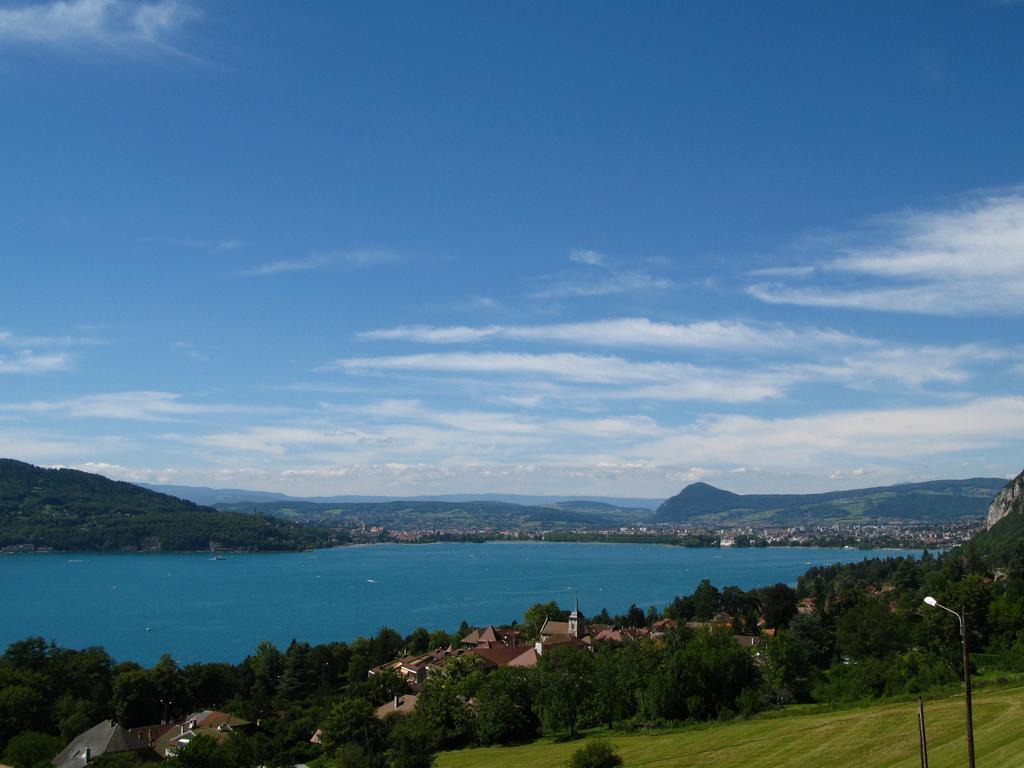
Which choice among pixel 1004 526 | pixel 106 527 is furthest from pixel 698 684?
pixel 106 527

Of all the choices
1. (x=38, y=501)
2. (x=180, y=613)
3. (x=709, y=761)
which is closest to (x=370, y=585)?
(x=180, y=613)

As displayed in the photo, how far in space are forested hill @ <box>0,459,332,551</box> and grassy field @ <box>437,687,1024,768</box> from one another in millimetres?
164827

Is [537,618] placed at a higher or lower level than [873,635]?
lower

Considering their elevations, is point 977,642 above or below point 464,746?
above

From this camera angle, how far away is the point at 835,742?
2041 cm

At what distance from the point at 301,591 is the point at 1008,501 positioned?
303ft

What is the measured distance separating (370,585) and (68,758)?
81032 mm

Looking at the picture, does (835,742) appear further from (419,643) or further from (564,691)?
(419,643)

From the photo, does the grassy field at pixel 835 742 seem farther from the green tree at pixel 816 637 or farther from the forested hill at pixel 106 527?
the forested hill at pixel 106 527

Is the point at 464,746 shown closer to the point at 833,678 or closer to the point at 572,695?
the point at 572,695

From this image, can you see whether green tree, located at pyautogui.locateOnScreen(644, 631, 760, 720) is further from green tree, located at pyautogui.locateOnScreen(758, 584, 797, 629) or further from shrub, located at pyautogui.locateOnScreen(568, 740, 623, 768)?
green tree, located at pyautogui.locateOnScreen(758, 584, 797, 629)

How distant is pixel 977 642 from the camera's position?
36125mm

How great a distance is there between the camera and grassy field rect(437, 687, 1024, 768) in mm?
17406

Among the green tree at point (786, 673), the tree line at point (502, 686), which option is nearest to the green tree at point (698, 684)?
the tree line at point (502, 686)
